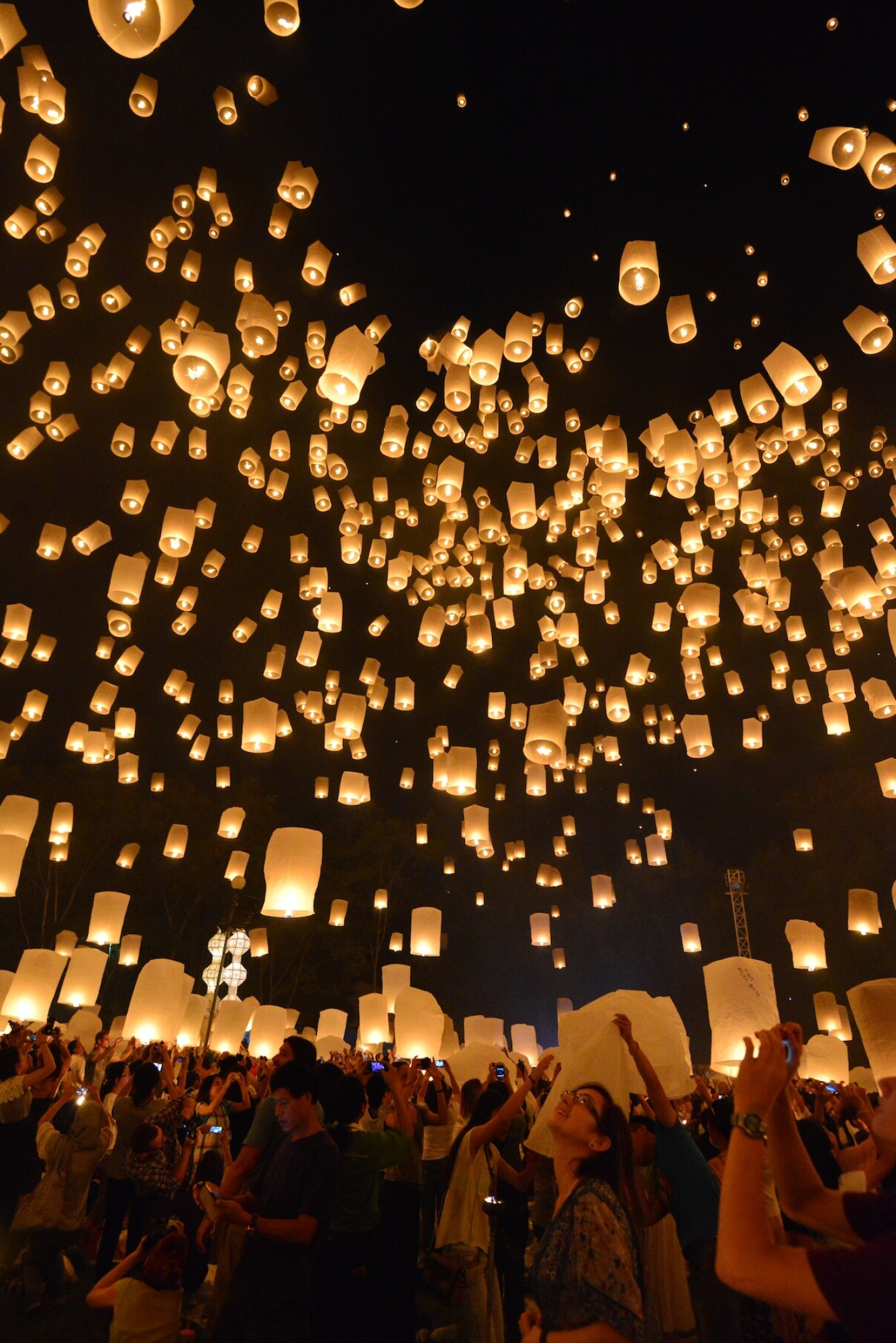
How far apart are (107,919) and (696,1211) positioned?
384 inches

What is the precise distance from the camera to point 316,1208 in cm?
274

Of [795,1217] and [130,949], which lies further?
[130,949]

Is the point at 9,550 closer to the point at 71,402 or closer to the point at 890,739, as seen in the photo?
the point at 71,402

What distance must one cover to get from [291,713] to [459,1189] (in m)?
20.1

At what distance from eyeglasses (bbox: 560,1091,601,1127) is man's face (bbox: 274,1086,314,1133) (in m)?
1.11

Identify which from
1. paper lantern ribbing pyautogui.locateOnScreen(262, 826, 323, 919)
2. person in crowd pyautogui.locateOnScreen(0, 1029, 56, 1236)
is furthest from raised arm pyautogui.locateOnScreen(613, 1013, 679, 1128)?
paper lantern ribbing pyautogui.locateOnScreen(262, 826, 323, 919)

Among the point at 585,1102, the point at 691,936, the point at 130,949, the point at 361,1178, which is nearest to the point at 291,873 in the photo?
the point at 361,1178

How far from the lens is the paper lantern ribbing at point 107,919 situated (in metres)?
10.8

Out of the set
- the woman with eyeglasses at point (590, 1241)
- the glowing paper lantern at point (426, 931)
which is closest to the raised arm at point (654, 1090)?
the woman with eyeglasses at point (590, 1241)

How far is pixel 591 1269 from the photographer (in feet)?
6.28

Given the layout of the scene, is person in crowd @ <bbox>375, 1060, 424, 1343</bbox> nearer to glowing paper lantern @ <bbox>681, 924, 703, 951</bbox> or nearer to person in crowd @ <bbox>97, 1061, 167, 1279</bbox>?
person in crowd @ <bbox>97, 1061, 167, 1279</bbox>

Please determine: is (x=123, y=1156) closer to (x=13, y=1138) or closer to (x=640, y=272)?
(x=13, y=1138)

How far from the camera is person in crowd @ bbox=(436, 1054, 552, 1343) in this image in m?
3.72

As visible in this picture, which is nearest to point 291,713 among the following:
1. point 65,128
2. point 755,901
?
point 755,901
